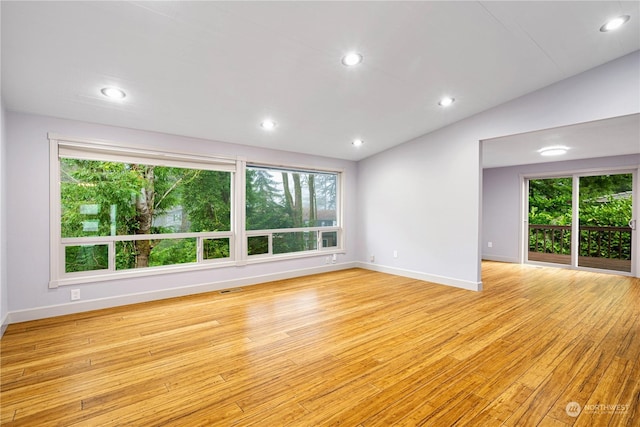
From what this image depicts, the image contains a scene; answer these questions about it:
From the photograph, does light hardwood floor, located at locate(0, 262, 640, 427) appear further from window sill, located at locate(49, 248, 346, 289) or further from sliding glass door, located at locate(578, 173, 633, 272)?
sliding glass door, located at locate(578, 173, 633, 272)

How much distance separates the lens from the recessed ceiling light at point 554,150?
16.6 ft

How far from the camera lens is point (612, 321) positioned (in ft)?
10.6

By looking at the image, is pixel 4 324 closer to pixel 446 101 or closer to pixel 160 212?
pixel 160 212

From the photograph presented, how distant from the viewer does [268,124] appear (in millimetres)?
4016

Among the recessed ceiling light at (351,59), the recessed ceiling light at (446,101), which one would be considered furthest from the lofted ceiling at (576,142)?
the recessed ceiling light at (351,59)

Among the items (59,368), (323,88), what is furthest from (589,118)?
(59,368)

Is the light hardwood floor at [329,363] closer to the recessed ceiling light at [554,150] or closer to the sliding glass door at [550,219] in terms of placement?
the recessed ceiling light at [554,150]

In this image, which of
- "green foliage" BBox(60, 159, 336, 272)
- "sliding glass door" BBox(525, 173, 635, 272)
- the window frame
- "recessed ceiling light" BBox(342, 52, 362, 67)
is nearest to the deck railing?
"sliding glass door" BBox(525, 173, 635, 272)

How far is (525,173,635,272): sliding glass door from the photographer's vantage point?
18.8 feet

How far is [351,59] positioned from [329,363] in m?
2.65

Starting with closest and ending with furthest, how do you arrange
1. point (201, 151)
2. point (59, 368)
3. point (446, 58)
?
point (59, 368), point (446, 58), point (201, 151)

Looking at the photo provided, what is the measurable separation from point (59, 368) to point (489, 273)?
6231mm

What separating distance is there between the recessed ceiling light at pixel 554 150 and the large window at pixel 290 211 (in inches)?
147

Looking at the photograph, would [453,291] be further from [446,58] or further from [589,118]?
[446,58]
